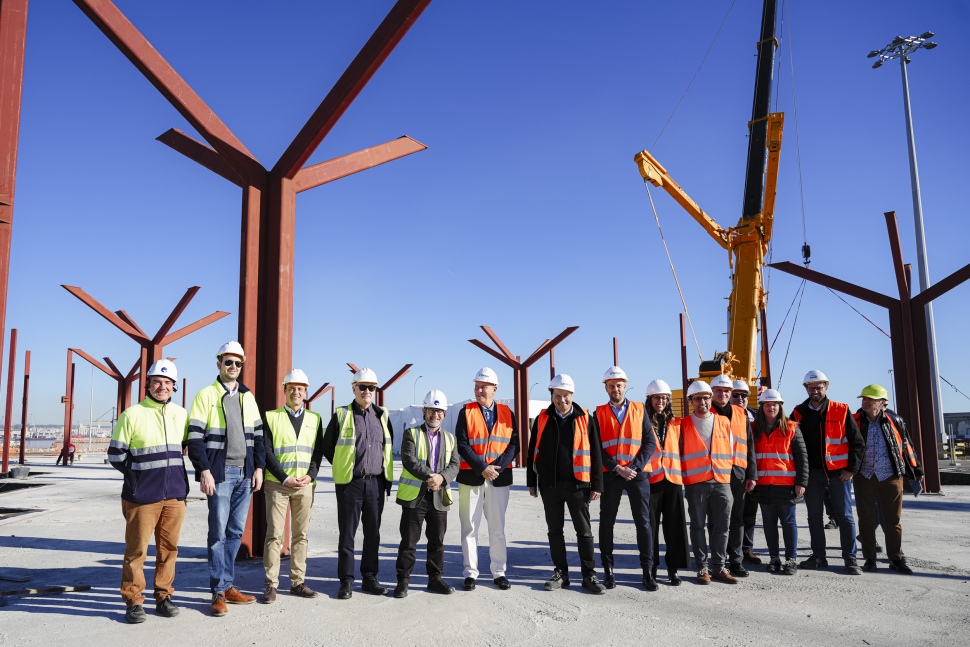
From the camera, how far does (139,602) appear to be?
495cm

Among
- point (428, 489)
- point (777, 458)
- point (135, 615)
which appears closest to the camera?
point (135, 615)

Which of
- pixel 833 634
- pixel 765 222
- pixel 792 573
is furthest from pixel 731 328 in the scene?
pixel 833 634

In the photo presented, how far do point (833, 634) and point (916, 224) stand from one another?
80.1 feet

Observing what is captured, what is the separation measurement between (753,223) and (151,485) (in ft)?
44.8

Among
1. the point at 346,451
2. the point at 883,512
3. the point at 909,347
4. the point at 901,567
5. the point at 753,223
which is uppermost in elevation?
the point at 753,223

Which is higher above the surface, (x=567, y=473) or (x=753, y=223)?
(x=753, y=223)

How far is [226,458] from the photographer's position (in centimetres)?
551

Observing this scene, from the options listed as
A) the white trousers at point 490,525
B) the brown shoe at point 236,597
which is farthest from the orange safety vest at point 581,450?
the brown shoe at point 236,597

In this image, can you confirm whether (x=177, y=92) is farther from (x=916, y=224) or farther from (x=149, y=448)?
(x=916, y=224)

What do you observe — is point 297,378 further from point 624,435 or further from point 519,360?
point 519,360

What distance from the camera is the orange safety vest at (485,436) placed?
20.2ft

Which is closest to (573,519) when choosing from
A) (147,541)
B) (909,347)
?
(147,541)

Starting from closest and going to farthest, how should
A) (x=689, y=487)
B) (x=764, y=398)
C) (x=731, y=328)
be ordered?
(x=689, y=487), (x=764, y=398), (x=731, y=328)

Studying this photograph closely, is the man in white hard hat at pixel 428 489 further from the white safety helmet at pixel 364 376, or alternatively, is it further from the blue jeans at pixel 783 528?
the blue jeans at pixel 783 528
